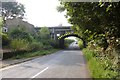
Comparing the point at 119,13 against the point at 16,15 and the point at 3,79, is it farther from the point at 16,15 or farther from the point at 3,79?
the point at 16,15

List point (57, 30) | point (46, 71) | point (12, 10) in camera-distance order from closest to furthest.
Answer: point (46, 71) → point (12, 10) → point (57, 30)

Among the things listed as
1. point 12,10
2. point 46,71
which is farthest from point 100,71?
point 12,10

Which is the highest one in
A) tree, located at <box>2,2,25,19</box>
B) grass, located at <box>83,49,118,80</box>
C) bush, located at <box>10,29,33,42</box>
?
tree, located at <box>2,2,25,19</box>

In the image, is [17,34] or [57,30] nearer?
[17,34]

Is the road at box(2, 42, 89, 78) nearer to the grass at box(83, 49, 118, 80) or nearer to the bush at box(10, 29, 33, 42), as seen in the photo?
the grass at box(83, 49, 118, 80)

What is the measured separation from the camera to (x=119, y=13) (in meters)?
11.5

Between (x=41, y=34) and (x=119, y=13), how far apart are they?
200 feet

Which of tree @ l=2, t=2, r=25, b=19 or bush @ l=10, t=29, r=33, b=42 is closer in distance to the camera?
bush @ l=10, t=29, r=33, b=42

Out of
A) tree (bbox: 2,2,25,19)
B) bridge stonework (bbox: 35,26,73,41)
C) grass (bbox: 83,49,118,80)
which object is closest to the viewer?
grass (bbox: 83,49,118,80)

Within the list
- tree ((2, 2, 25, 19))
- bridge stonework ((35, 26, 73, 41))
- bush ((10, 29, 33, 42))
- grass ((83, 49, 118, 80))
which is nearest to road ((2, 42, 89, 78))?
grass ((83, 49, 118, 80))

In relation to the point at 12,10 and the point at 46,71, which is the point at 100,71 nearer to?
the point at 46,71

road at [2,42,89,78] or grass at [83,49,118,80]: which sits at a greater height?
grass at [83,49,118,80]

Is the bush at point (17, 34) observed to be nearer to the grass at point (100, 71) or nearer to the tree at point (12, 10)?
the tree at point (12, 10)

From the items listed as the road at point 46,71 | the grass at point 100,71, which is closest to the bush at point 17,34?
the road at point 46,71
